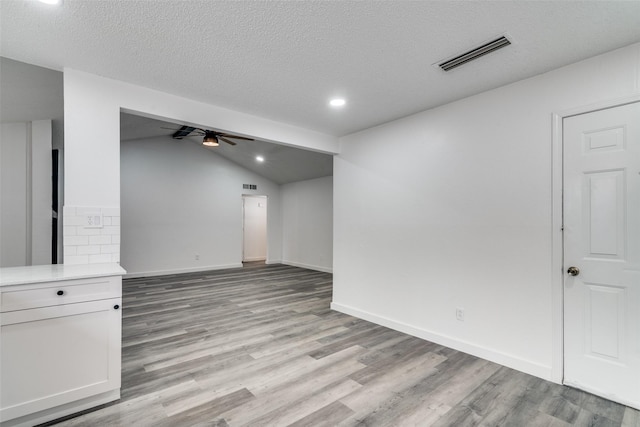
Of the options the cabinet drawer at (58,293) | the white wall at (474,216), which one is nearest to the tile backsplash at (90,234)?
the cabinet drawer at (58,293)

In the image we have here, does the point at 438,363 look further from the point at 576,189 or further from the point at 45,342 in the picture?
the point at 45,342

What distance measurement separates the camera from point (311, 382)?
244 centimetres

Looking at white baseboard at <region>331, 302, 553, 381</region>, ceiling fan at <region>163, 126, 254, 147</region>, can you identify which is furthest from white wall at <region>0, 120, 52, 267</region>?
white baseboard at <region>331, 302, 553, 381</region>

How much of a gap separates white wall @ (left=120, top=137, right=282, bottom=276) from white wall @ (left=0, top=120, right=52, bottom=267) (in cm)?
245

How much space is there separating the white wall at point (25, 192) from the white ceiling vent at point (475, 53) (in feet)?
17.7

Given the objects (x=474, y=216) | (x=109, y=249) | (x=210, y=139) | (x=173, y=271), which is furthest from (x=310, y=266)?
(x=109, y=249)

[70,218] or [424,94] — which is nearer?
[70,218]

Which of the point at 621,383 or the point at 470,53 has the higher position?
the point at 470,53

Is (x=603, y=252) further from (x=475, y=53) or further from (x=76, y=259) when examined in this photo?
(x=76, y=259)

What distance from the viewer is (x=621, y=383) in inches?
84.0

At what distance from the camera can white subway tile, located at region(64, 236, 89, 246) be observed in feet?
7.82

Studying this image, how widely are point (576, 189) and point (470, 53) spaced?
1400 millimetres


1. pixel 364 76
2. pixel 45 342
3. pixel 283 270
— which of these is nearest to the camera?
pixel 45 342

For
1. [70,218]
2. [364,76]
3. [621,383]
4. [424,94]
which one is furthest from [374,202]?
[70,218]
